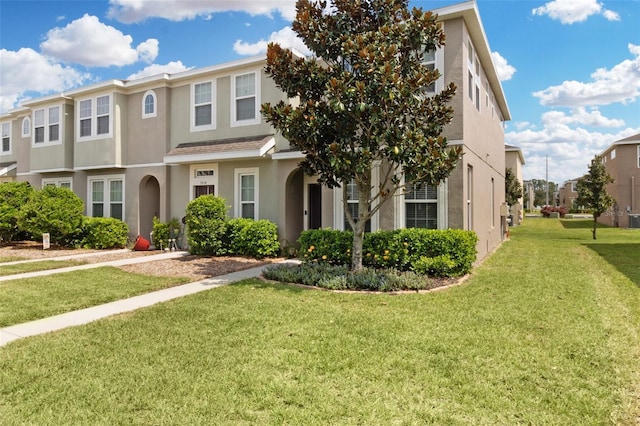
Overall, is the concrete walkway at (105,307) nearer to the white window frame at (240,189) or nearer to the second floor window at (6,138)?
the white window frame at (240,189)

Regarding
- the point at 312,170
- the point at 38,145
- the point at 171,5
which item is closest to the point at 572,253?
the point at 312,170

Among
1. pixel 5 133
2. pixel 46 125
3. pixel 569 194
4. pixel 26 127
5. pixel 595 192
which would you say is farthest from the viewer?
pixel 569 194

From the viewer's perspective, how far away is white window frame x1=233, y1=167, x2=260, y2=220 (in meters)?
13.6

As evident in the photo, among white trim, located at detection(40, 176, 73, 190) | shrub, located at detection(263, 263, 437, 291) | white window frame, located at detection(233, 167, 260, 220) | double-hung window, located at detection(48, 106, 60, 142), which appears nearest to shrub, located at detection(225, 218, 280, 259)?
white window frame, located at detection(233, 167, 260, 220)

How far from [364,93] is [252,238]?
6606mm

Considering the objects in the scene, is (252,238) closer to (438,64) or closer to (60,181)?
(438,64)

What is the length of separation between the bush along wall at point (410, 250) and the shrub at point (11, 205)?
12.4m

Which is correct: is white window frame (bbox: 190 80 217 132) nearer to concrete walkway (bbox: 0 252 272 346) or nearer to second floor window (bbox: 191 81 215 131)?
second floor window (bbox: 191 81 215 131)

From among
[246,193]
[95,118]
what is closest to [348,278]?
[246,193]

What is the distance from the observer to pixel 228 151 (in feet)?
42.9

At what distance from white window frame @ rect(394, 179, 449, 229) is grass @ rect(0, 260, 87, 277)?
8893 millimetres

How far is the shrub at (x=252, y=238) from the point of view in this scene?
1237 centimetres

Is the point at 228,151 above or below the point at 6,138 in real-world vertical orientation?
below

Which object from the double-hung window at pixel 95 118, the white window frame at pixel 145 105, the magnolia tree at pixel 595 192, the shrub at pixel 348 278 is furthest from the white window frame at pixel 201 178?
the magnolia tree at pixel 595 192
